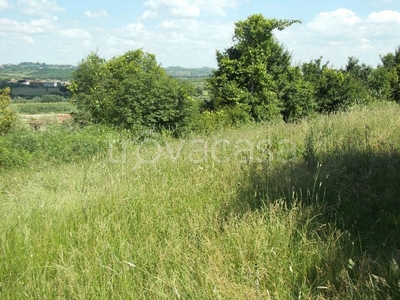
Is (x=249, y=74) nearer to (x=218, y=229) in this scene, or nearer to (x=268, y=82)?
(x=268, y=82)

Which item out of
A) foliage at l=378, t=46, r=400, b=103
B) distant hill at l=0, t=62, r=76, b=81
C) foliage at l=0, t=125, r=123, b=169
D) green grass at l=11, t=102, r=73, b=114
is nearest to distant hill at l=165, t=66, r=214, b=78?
foliage at l=0, t=125, r=123, b=169

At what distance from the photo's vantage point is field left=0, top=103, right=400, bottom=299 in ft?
6.63

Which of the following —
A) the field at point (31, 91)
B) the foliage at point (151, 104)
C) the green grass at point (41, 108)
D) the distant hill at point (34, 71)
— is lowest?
the green grass at point (41, 108)

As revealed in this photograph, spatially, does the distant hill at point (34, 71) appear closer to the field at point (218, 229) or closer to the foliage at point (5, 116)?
the foliage at point (5, 116)

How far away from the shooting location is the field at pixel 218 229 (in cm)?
202

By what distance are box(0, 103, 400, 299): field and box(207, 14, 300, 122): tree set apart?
12683 mm

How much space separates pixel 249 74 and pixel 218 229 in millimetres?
15530

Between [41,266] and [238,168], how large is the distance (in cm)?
238

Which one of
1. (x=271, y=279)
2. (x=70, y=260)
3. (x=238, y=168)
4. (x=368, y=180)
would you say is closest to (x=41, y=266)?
(x=70, y=260)

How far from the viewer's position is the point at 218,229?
8.64ft

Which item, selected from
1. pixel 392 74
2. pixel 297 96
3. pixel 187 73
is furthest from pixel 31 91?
pixel 392 74

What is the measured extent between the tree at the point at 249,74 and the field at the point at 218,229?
1268 centimetres

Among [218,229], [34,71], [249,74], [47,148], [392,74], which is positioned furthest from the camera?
[34,71]

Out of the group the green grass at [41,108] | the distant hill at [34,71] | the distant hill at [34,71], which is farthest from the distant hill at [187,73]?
the distant hill at [34,71]
